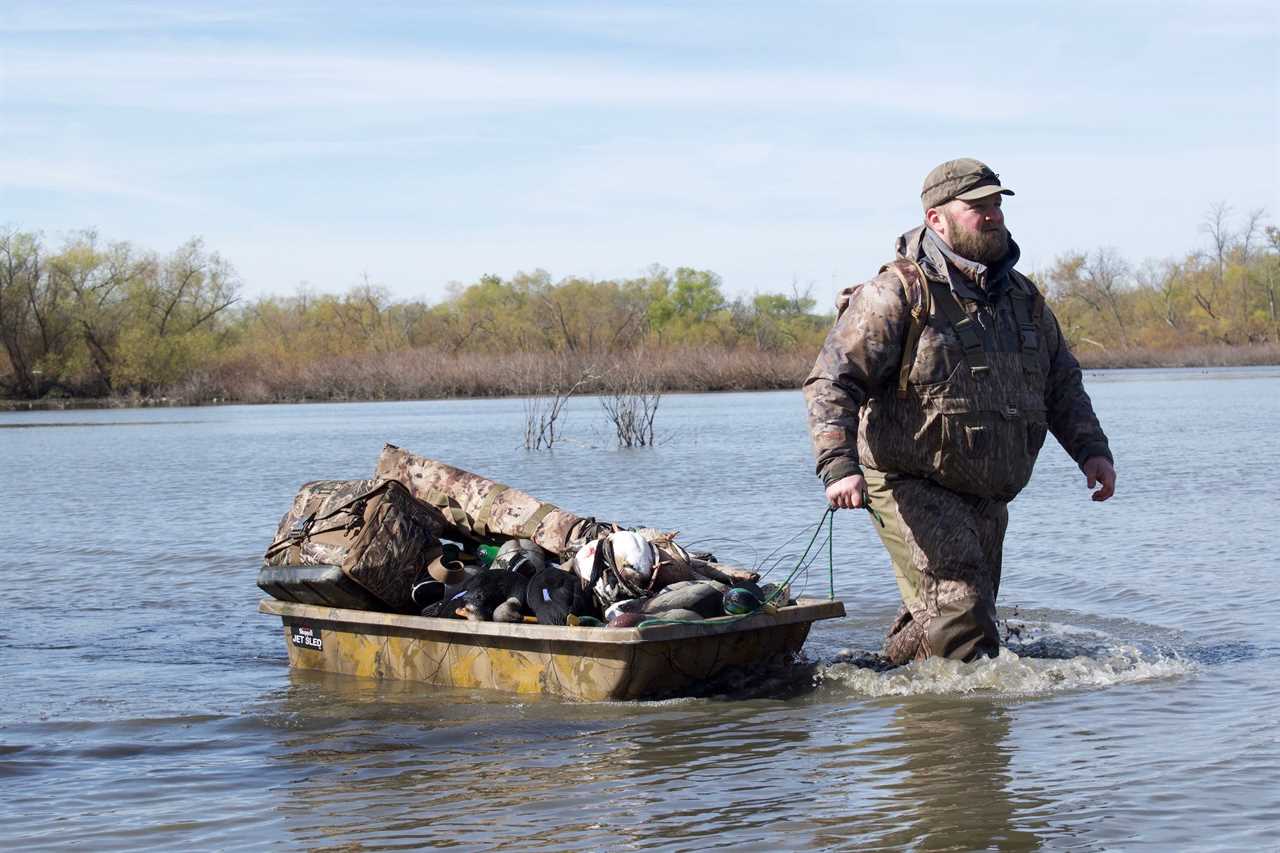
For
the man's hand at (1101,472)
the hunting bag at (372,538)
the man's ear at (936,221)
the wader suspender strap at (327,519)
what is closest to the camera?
the man's ear at (936,221)

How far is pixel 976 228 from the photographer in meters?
6.79

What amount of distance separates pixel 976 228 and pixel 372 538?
3.39 metres

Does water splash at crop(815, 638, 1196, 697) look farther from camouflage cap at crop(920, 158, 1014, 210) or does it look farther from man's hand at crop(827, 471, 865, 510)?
camouflage cap at crop(920, 158, 1014, 210)

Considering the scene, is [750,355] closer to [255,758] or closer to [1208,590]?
[1208,590]

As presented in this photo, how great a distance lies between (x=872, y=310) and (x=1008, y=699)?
1.93 metres

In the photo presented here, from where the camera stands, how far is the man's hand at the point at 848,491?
6391mm

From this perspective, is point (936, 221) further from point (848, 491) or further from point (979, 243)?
point (848, 491)

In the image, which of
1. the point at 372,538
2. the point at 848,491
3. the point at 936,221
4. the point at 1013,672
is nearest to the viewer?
the point at 848,491

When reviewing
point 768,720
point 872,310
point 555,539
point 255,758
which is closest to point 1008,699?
point 768,720

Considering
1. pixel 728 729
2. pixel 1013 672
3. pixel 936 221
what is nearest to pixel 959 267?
pixel 936 221

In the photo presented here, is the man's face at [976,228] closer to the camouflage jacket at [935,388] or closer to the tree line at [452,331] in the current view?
the camouflage jacket at [935,388]

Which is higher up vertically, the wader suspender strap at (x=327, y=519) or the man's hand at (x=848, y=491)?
the man's hand at (x=848, y=491)

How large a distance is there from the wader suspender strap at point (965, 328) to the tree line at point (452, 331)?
22.9 m

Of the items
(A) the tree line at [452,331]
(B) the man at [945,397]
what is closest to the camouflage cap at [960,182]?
(B) the man at [945,397]
